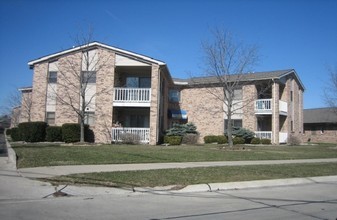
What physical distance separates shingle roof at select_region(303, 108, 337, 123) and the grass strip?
3772 cm

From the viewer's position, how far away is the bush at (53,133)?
25250mm

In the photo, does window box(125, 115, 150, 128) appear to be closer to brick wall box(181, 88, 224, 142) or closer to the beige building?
the beige building

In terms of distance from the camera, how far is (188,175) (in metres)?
11.0

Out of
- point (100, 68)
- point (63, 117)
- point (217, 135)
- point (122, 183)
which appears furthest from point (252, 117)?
point (122, 183)

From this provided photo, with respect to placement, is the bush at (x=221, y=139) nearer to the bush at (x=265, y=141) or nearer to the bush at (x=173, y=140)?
the bush at (x=265, y=141)

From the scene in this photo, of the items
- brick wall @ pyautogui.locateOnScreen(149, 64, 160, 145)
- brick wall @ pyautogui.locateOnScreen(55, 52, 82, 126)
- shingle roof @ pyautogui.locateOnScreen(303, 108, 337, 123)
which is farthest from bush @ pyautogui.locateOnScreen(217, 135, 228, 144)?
shingle roof @ pyautogui.locateOnScreen(303, 108, 337, 123)

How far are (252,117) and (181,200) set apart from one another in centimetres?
2591

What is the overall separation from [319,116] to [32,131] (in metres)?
40.3

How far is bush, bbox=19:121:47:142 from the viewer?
82.2 ft

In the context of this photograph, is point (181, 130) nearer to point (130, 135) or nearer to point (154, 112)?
point (154, 112)

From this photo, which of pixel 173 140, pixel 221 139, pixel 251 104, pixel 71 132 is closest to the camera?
pixel 71 132

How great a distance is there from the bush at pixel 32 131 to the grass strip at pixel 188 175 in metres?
16.2

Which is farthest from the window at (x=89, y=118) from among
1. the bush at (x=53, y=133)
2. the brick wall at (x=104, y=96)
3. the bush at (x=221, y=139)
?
the bush at (x=221, y=139)

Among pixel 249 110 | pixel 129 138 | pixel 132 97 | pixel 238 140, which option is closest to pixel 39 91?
pixel 132 97
